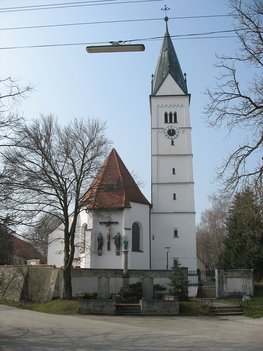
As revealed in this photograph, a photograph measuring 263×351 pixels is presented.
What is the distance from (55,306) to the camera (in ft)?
74.3

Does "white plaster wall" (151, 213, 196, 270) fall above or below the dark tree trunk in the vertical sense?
above

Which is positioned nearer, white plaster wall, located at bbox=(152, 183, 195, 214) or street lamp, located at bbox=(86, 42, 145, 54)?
street lamp, located at bbox=(86, 42, 145, 54)

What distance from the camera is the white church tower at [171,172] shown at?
121 ft

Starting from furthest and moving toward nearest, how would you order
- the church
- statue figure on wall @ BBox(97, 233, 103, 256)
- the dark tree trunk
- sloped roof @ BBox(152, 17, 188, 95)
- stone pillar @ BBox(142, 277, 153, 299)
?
sloped roof @ BBox(152, 17, 188, 95)
the church
statue figure on wall @ BBox(97, 233, 103, 256)
stone pillar @ BBox(142, 277, 153, 299)
the dark tree trunk

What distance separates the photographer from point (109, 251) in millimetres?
33562

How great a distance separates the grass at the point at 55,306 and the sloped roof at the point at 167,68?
24.7 metres

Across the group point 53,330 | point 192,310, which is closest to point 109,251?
point 192,310

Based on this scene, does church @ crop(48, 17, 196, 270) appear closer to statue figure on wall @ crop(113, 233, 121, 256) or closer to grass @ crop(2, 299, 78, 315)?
statue figure on wall @ crop(113, 233, 121, 256)

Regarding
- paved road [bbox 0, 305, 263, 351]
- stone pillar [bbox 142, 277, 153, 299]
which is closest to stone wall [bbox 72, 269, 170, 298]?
stone pillar [bbox 142, 277, 153, 299]

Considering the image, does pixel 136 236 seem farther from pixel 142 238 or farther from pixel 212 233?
pixel 212 233

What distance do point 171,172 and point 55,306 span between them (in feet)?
65.1

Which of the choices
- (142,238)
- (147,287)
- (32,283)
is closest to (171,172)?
(142,238)

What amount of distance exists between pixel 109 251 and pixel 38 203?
10.9 m

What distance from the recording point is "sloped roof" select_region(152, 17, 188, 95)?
42.4m
